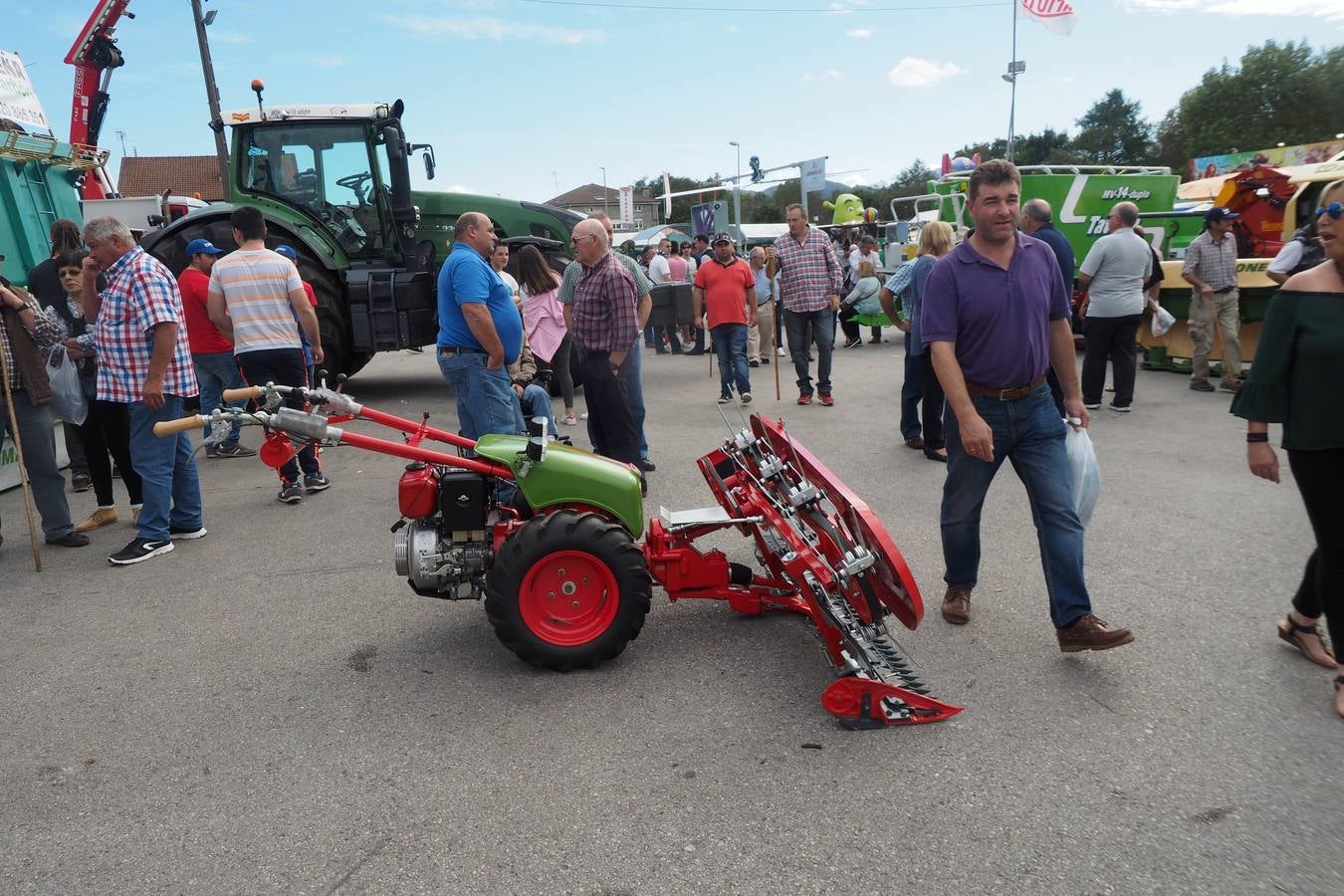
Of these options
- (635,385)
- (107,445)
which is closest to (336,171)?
(107,445)

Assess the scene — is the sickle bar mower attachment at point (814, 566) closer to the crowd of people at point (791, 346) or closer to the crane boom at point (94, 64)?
the crowd of people at point (791, 346)

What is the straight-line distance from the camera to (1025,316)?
11.3ft

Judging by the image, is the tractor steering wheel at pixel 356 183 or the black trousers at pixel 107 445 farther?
the tractor steering wheel at pixel 356 183

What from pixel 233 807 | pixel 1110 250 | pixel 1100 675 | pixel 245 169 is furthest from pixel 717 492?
pixel 245 169

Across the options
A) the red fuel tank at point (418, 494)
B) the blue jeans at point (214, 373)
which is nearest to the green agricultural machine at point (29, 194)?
the blue jeans at point (214, 373)

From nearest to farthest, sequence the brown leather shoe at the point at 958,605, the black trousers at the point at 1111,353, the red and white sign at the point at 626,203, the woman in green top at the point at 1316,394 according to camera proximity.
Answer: the woman in green top at the point at 1316,394 → the brown leather shoe at the point at 958,605 → the black trousers at the point at 1111,353 → the red and white sign at the point at 626,203

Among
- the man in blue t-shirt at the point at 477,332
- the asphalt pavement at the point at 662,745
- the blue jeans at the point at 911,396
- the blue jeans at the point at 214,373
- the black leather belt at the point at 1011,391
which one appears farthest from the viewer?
the blue jeans at the point at 214,373

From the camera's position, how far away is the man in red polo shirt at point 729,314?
9531 millimetres

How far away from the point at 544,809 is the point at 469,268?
3.19 metres

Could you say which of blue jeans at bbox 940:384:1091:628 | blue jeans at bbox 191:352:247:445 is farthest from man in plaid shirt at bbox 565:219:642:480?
blue jeans at bbox 191:352:247:445

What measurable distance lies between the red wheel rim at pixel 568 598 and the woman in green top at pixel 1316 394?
2.53 meters

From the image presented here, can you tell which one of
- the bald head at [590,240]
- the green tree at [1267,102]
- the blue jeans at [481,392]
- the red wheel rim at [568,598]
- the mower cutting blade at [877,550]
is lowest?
the red wheel rim at [568,598]

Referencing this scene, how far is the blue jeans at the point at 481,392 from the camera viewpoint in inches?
204

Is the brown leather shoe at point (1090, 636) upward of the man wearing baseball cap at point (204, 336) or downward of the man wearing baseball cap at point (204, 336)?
downward
